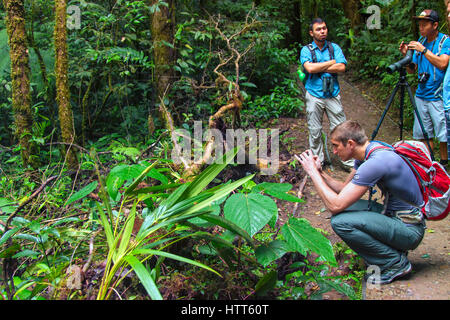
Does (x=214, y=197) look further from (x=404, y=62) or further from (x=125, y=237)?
(x=404, y=62)

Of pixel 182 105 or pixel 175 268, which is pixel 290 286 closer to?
pixel 175 268

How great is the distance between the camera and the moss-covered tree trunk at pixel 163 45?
18.7 feet

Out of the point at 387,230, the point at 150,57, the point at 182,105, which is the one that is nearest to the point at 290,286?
the point at 387,230

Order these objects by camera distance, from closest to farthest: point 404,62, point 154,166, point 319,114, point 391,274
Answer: point 391,274 < point 154,166 < point 404,62 < point 319,114

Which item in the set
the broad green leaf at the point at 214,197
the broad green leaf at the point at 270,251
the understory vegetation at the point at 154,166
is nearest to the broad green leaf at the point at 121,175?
the understory vegetation at the point at 154,166

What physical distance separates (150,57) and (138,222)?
4.16 metres

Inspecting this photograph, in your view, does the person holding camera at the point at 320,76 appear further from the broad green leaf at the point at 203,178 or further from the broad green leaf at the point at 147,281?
the broad green leaf at the point at 147,281

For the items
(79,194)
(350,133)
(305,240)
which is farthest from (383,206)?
(79,194)

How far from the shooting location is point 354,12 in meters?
9.57

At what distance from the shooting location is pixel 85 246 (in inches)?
102

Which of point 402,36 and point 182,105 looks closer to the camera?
point 182,105

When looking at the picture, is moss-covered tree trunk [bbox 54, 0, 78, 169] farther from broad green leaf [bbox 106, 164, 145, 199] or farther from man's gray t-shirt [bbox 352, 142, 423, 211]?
man's gray t-shirt [bbox 352, 142, 423, 211]

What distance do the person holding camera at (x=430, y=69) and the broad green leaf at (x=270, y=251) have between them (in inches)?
118

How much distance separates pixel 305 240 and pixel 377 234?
2.02 ft
